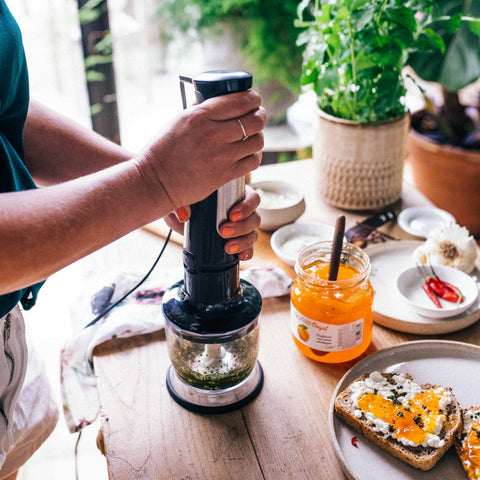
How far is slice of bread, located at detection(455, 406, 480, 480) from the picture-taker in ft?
2.36

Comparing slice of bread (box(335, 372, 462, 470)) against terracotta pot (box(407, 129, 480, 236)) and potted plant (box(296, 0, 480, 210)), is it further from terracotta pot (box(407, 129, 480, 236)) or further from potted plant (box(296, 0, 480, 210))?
terracotta pot (box(407, 129, 480, 236))

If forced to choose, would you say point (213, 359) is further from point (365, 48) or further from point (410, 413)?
point (365, 48)

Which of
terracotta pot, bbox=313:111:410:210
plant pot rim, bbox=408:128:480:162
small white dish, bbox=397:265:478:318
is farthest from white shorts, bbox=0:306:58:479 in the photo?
plant pot rim, bbox=408:128:480:162

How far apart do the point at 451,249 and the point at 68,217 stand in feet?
2.56

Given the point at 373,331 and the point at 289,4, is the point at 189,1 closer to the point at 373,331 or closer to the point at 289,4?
the point at 289,4

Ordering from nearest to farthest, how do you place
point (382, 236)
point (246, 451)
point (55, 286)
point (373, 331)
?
point (246, 451) < point (373, 331) < point (382, 236) < point (55, 286)

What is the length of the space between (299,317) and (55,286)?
1.75 metres

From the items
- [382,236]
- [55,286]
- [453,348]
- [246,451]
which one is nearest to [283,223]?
[382,236]

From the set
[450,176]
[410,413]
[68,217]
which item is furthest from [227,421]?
[450,176]

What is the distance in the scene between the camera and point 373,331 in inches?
39.8

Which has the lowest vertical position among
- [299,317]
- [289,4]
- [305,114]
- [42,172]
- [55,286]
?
[55,286]

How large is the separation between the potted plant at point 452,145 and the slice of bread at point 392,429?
0.79 metres

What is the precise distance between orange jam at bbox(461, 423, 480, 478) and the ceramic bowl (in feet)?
2.07

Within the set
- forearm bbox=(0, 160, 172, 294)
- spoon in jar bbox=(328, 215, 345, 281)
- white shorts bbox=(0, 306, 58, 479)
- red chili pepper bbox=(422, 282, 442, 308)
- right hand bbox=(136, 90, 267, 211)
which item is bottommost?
white shorts bbox=(0, 306, 58, 479)
